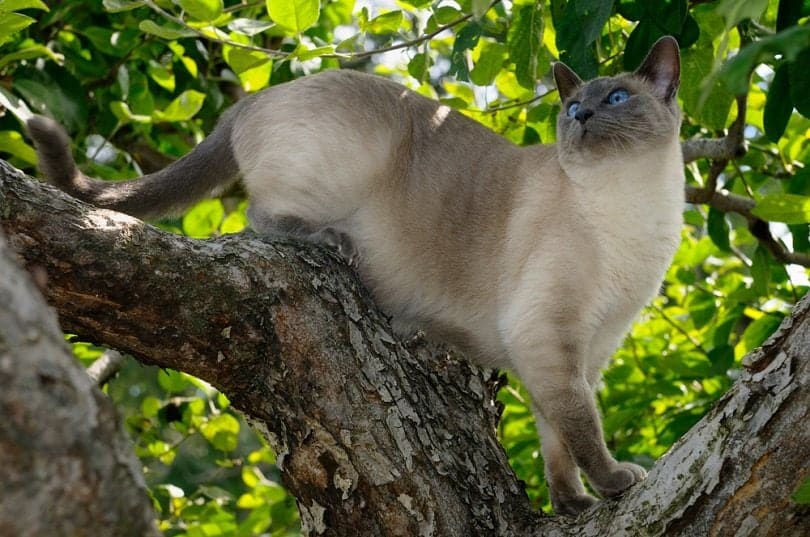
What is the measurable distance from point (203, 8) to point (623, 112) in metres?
1.45

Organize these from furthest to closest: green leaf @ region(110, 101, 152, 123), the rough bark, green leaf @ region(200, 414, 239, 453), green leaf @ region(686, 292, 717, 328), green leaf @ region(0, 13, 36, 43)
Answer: green leaf @ region(200, 414, 239, 453) < green leaf @ region(686, 292, 717, 328) < green leaf @ region(110, 101, 152, 123) < green leaf @ region(0, 13, 36, 43) < the rough bark

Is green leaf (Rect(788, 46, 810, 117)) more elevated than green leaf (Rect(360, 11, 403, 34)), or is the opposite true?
green leaf (Rect(788, 46, 810, 117))

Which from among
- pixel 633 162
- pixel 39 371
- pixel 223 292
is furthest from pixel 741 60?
pixel 633 162

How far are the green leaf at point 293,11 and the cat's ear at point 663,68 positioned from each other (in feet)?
3.65

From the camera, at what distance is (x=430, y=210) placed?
328cm

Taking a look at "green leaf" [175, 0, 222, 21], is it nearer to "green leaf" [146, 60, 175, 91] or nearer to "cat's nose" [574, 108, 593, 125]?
"green leaf" [146, 60, 175, 91]

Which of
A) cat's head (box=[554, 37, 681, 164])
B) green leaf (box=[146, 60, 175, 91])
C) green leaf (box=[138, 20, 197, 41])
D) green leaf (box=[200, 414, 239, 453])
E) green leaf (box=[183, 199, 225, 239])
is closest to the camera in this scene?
green leaf (box=[138, 20, 197, 41])

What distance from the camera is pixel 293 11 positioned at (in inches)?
109

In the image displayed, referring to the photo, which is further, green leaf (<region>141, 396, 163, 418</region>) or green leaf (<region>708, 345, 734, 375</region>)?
green leaf (<region>141, 396, 163, 418</region>)

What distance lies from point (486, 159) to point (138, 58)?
5.64 feet

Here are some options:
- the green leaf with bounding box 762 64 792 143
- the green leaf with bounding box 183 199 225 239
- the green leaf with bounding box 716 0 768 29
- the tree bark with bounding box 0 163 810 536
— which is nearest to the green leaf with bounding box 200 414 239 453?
the green leaf with bounding box 183 199 225 239

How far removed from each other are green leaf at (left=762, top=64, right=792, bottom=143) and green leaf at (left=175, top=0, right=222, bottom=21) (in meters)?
1.68

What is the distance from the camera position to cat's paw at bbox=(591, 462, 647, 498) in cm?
266

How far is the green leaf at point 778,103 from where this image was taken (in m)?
2.44
